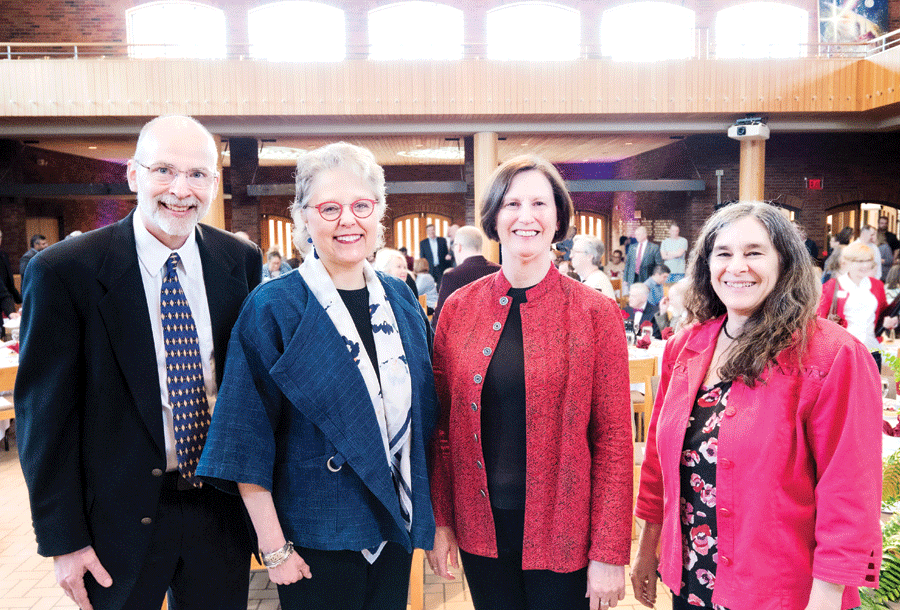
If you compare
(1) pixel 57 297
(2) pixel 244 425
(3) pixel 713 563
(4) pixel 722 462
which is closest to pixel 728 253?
(4) pixel 722 462

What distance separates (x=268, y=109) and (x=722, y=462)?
10.1m

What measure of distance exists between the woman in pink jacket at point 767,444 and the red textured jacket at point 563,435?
0.48 ft

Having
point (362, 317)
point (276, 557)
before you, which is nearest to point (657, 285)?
point (362, 317)

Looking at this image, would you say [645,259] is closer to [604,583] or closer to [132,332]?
[604,583]

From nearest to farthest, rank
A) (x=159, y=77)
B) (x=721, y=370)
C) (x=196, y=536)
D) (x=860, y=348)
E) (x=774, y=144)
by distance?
(x=860, y=348) < (x=721, y=370) < (x=196, y=536) < (x=159, y=77) < (x=774, y=144)

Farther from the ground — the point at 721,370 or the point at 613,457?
Result: the point at 721,370

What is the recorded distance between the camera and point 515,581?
5.15 feet

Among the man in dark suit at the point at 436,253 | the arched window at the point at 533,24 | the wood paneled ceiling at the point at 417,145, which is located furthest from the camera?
the arched window at the point at 533,24

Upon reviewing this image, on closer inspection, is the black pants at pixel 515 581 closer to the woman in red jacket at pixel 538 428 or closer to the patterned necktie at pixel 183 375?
the woman in red jacket at pixel 538 428

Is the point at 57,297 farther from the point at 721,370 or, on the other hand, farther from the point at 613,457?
the point at 721,370

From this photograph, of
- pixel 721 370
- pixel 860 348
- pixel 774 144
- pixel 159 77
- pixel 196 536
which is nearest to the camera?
pixel 860 348

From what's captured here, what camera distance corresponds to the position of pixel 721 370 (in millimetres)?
1434

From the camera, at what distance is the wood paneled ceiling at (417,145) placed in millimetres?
12070

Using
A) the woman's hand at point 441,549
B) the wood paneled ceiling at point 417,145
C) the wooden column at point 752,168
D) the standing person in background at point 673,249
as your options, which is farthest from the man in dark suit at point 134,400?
the wooden column at point 752,168
